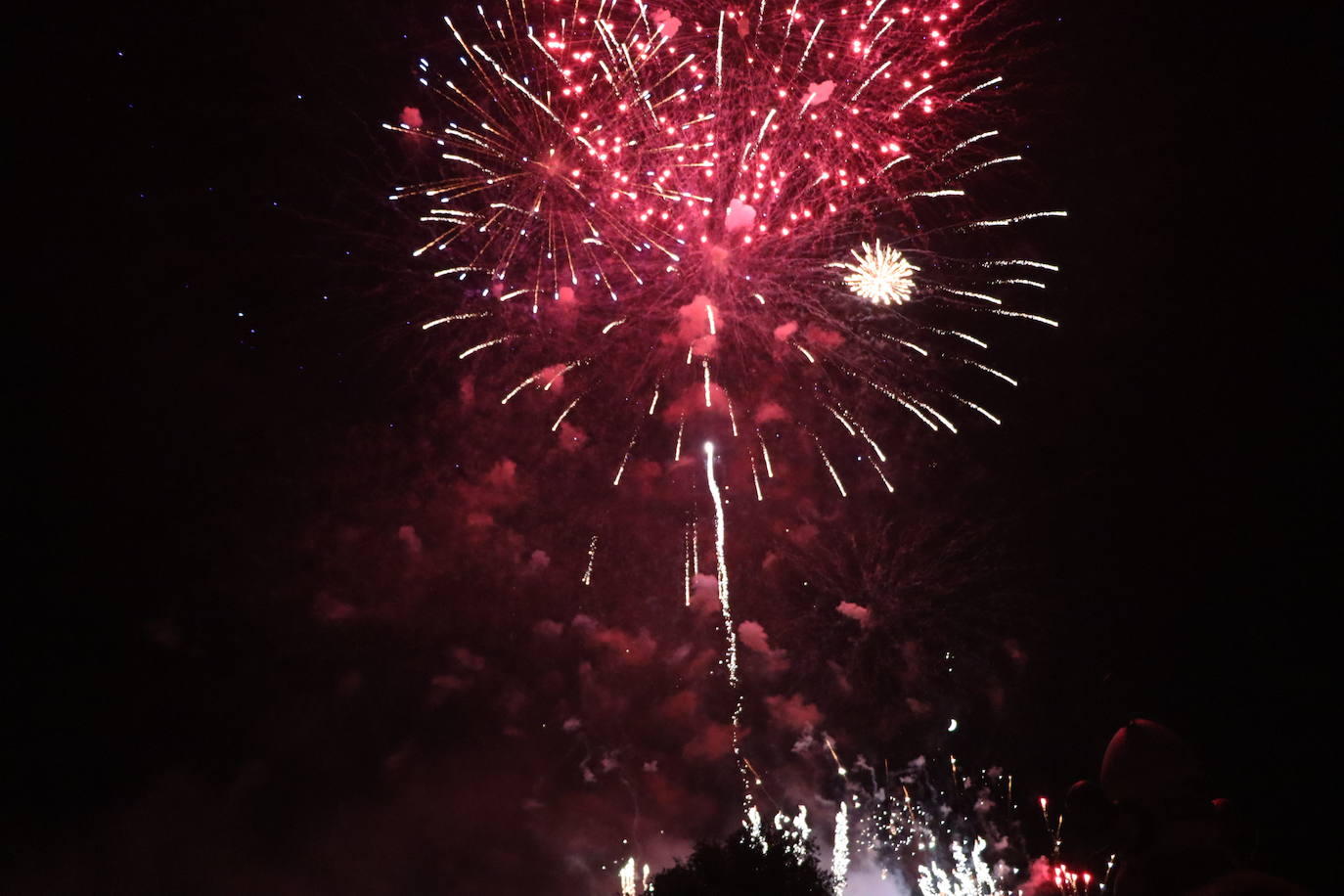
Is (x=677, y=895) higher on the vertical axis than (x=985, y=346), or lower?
lower

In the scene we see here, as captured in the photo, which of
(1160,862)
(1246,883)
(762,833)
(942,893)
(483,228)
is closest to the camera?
(1246,883)

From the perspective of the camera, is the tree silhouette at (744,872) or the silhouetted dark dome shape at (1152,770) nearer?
the silhouetted dark dome shape at (1152,770)

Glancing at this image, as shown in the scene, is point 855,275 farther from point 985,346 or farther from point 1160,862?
point 1160,862

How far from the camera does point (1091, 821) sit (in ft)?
11.6

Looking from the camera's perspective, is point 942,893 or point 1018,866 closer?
point 1018,866

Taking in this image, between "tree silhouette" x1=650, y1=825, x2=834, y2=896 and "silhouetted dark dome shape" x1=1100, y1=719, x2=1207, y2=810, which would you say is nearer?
"silhouetted dark dome shape" x1=1100, y1=719, x2=1207, y2=810

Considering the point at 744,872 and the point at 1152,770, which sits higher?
the point at 744,872

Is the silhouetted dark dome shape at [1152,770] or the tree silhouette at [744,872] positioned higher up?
the tree silhouette at [744,872]

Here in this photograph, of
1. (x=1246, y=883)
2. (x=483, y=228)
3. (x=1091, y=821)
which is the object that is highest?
(x=483, y=228)

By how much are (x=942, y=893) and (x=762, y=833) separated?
1193 cm

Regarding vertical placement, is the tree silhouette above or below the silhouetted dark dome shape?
above

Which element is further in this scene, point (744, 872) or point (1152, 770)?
point (744, 872)

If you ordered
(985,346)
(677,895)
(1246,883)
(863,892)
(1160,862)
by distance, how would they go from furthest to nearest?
(863,892) → (677,895) → (985,346) → (1160,862) → (1246,883)

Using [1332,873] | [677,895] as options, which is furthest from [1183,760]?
[677,895]
